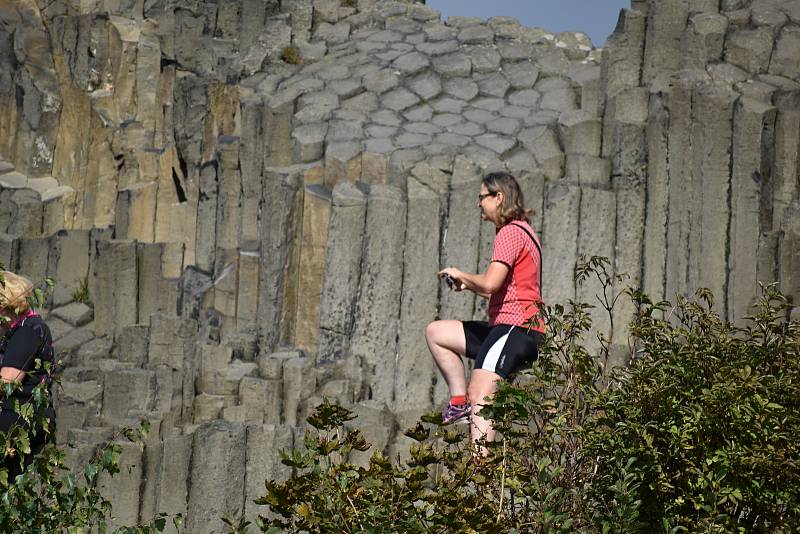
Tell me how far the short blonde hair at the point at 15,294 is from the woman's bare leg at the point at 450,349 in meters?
2.78

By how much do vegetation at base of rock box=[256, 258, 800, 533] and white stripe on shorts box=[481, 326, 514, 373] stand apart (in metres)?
1.47

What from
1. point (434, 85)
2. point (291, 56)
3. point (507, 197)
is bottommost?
point (507, 197)

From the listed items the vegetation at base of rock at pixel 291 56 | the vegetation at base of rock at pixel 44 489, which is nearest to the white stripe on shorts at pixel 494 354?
the vegetation at base of rock at pixel 44 489

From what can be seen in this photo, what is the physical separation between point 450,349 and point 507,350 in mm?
651

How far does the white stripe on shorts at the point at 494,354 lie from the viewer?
9656 mm

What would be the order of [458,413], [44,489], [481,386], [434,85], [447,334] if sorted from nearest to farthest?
[44,489], [481,386], [458,413], [447,334], [434,85]

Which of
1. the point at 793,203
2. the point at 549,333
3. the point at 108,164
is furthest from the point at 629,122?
the point at 108,164

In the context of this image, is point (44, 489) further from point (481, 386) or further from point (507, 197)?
point (507, 197)

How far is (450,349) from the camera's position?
33.4 feet

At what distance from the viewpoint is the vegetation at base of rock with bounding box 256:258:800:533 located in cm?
727

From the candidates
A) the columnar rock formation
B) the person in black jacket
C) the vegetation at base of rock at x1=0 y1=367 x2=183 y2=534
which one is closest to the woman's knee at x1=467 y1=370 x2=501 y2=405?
the columnar rock formation

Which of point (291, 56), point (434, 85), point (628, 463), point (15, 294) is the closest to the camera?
point (628, 463)

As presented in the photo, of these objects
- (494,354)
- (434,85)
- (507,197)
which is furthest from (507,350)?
(434,85)

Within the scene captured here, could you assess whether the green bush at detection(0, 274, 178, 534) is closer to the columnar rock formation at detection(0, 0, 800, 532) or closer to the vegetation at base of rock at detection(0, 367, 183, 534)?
the vegetation at base of rock at detection(0, 367, 183, 534)
